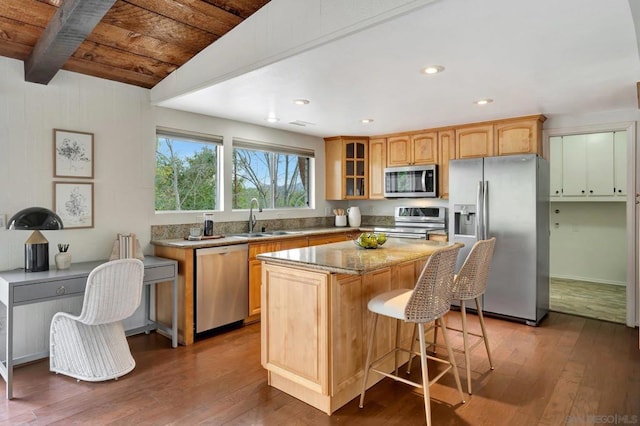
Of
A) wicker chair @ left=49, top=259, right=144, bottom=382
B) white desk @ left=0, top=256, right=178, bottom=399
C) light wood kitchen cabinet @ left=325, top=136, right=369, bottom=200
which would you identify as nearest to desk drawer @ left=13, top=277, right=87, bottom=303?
white desk @ left=0, top=256, right=178, bottom=399

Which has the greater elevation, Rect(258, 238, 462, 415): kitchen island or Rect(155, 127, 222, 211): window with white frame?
Rect(155, 127, 222, 211): window with white frame

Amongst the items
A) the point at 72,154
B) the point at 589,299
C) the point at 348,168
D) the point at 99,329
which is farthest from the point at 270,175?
the point at 589,299

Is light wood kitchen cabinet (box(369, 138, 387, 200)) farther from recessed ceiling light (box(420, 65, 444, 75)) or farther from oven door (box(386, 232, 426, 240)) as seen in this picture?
recessed ceiling light (box(420, 65, 444, 75))

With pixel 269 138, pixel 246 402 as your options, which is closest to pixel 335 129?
pixel 269 138

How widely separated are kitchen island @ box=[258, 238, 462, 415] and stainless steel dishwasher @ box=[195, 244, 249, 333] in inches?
43.4

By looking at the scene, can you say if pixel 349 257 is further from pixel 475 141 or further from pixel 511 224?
pixel 475 141

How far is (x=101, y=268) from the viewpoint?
2572 mm

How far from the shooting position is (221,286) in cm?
Result: 362

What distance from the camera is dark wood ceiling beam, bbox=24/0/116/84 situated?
207 cm

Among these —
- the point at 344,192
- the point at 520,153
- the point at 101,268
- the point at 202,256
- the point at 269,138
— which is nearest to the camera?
the point at 101,268

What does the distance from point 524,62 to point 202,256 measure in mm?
2932

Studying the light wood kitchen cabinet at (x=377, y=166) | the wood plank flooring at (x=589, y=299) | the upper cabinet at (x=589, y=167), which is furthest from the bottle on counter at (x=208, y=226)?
the upper cabinet at (x=589, y=167)

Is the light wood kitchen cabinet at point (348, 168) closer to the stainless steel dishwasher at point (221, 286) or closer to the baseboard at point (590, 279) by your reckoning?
the stainless steel dishwasher at point (221, 286)

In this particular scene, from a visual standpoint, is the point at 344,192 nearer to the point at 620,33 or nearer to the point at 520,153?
the point at 520,153
